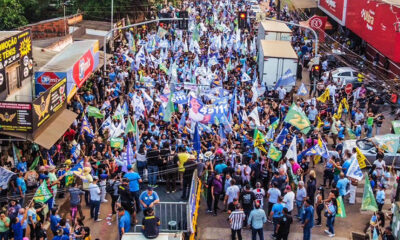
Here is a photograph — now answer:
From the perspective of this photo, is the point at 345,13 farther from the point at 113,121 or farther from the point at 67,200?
the point at 67,200

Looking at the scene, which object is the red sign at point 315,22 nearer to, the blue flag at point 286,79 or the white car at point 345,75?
the white car at point 345,75

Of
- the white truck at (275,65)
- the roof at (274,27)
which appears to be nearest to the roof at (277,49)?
the white truck at (275,65)

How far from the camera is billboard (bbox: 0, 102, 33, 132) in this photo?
17.2 m

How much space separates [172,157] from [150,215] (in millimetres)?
5371

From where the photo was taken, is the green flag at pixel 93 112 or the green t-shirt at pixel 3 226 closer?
the green t-shirt at pixel 3 226

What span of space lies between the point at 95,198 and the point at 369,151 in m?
10.5

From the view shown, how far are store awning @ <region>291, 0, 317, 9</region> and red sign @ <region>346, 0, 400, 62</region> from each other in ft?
44.2

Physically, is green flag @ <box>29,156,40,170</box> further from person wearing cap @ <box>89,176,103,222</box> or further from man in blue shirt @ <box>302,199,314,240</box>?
man in blue shirt @ <box>302,199,314,240</box>

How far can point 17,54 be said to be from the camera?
19906mm

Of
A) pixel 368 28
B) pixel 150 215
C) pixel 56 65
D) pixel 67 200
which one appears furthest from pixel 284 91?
pixel 150 215

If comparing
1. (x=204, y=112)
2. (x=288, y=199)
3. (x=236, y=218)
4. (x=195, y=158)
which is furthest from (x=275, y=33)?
(x=236, y=218)

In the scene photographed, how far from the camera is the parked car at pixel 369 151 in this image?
800 inches

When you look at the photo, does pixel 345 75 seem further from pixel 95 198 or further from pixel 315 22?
pixel 95 198

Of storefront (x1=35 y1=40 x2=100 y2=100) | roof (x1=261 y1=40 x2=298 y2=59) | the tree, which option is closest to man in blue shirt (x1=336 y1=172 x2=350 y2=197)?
storefront (x1=35 y1=40 x2=100 y2=100)
